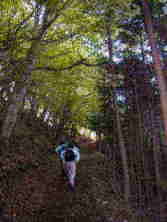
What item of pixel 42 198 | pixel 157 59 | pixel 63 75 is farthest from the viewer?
pixel 157 59

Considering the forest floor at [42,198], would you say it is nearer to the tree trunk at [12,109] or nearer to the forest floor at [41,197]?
the forest floor at [41,197]

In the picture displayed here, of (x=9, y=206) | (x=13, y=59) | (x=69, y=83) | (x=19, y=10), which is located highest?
(x=19, y=10)

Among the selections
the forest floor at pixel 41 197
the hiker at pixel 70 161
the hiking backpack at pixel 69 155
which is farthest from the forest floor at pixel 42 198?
the hiking backpack at pixel 69 155

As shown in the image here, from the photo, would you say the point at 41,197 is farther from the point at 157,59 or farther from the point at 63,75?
the point at 157,59

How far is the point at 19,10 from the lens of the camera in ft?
18.6

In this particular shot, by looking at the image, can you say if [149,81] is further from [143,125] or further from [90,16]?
[90,16]

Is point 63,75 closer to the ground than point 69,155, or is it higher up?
higher up

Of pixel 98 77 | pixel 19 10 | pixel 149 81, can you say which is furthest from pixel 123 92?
pixel 19 10

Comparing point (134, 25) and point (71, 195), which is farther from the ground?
point (134, 25)

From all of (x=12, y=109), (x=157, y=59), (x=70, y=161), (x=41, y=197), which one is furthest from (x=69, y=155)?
(x=157, y=59)

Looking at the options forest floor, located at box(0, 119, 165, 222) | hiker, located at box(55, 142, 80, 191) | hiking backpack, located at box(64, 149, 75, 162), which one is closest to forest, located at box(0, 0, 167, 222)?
forest floor, located at box(0, 119, 165, 222)

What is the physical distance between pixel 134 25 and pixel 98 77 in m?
9.66

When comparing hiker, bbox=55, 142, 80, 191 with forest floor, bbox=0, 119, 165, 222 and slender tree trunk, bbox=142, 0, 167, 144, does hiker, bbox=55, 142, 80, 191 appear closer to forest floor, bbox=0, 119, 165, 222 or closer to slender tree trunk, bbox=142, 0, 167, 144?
forest floor, bbox=0, 119, 165, 222

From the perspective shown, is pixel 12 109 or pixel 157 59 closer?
pixel 12 109
